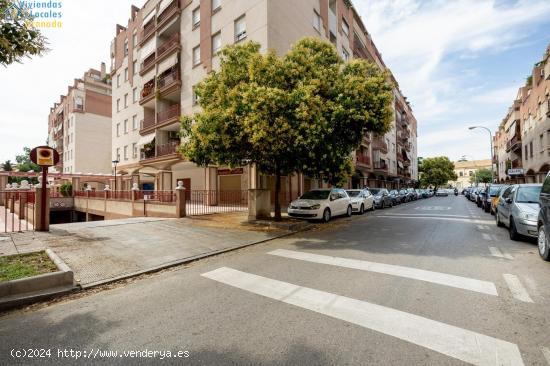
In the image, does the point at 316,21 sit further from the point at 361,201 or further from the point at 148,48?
the point at 148,48

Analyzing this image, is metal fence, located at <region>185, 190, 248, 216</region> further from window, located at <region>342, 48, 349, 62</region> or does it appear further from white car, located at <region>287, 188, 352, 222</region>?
window, located at <region>342, 48, 349, 62</region>

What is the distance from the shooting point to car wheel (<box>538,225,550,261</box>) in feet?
19.0

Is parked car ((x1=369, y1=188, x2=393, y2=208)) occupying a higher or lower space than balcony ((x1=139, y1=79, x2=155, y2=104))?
lower

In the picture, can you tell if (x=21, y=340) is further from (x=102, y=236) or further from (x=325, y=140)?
(x=325, y=140)

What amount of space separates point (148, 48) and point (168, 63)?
469 centimetres

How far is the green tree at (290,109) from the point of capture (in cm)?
917

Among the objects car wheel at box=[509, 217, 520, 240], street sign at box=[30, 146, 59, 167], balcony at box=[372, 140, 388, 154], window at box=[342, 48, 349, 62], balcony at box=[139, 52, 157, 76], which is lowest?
car wheel at box=[509, 217, 520, 240]

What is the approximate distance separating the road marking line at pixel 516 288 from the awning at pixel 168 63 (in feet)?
84.9

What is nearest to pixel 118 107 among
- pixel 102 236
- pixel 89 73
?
pixel 89 73

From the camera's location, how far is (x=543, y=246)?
6000 millimetres

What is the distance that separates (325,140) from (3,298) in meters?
8.72

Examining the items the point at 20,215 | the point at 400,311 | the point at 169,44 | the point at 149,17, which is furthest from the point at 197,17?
the point at 400,311

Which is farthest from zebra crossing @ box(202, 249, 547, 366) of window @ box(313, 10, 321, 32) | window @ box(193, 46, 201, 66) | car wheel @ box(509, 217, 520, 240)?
window @ box(313, 10, 321, 32)

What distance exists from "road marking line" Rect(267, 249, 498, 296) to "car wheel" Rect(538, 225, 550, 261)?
7.53 ft
